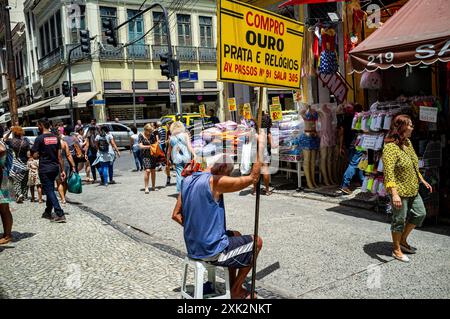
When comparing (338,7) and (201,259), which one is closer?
(201,259)

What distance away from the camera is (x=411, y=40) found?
5.80 meters

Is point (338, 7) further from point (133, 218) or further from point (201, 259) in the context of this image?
point (201, 259)

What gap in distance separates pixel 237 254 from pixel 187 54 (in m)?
30.0

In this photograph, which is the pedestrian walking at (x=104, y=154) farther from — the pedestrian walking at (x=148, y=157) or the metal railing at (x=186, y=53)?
the metal railing at (x=186, y=53)

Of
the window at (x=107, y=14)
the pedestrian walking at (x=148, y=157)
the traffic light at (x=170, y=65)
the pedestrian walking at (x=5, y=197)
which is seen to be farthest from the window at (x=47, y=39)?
the pedestrian walking at (x=5, y=197)

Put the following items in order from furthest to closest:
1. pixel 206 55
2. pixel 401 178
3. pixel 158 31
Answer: pixel 206 55, pixel 158 31, pixel 401 178

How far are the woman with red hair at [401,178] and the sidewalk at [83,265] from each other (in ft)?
8.29

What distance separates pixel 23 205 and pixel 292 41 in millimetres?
8004

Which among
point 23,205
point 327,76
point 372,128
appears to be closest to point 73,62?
point 23,205

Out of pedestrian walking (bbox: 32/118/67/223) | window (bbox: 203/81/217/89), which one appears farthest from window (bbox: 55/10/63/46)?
pedestrian walking (bbox: 32/118/67/223)

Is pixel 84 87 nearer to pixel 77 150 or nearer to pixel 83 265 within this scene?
pixel 77 150

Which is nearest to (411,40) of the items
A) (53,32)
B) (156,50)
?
(156,50)

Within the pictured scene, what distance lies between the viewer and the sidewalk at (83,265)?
4418 mm

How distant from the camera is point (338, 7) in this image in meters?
10.2
